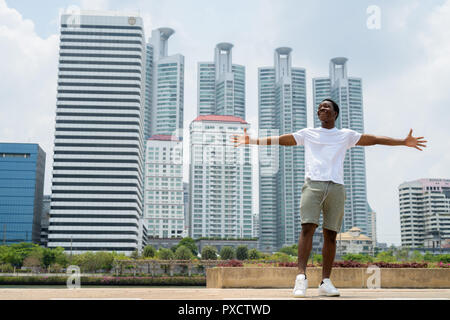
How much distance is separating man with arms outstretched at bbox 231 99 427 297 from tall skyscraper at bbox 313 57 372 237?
522 ft

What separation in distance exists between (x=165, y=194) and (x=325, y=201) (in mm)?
147266

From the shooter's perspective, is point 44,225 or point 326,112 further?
point 44,225

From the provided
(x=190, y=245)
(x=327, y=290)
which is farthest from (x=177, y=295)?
(x=190, y=245)

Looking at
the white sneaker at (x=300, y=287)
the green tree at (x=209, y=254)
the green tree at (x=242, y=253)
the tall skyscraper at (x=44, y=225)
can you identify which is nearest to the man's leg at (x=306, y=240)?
the white sneaker at (x=300, y=287)

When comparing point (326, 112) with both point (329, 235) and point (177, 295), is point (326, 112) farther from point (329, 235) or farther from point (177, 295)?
point (177, 295)

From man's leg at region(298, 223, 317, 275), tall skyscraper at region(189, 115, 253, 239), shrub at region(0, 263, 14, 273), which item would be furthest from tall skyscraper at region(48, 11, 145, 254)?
man's leg at region(298, 223, 317, 275)

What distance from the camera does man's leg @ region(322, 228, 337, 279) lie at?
5.50 metres

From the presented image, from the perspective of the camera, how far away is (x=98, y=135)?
388 feet

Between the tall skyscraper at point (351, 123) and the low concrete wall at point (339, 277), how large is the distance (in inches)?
6049

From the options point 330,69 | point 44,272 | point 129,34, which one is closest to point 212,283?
point 44,272

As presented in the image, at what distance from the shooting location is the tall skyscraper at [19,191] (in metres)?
114

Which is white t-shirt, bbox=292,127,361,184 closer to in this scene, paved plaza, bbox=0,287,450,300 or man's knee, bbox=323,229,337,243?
man's knee, bbox=323,229,337,243

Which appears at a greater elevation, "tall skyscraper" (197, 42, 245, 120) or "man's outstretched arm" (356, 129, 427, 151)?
"tall skyscraper" (197, 42, 245, 120)

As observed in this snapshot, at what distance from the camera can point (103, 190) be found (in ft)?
383
